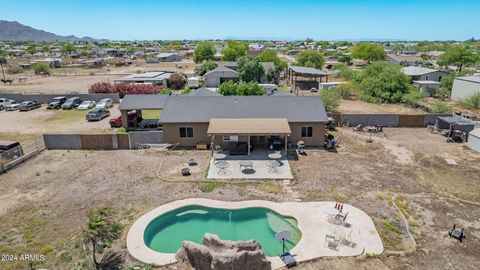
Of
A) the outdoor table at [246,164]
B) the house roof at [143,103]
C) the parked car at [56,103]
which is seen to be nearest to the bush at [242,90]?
the house roof at [143,103]

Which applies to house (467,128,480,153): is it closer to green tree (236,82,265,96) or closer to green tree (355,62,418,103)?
green tree (355,62,418,103)

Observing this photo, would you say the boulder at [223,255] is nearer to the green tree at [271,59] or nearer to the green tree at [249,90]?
the green tree at [249,90]

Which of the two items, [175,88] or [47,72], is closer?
[175,88]

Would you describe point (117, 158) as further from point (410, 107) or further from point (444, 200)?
point (410, 107)

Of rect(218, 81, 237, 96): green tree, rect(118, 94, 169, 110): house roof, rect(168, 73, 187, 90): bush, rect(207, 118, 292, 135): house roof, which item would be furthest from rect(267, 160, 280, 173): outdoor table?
rect(168, 73, 187, 90): bush

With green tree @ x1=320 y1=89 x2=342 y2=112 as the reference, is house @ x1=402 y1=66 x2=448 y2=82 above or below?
above

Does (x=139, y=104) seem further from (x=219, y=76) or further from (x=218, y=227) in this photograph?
(x=219, y=76)

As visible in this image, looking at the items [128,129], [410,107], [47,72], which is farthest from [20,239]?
[47,72]

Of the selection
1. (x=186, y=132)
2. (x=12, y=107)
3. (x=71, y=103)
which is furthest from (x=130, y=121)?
(x=12, y=107)
